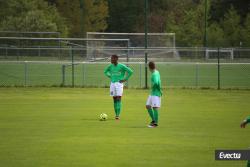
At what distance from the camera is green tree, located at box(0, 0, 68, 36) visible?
225 ft

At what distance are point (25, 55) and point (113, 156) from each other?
4846cm

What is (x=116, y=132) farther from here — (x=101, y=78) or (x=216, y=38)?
(x=216, y=38)

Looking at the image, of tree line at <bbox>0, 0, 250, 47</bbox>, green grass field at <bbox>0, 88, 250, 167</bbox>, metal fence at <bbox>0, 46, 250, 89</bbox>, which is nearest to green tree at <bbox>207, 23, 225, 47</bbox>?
tree line at <bbox>0, 0, 250, 47</bbox>

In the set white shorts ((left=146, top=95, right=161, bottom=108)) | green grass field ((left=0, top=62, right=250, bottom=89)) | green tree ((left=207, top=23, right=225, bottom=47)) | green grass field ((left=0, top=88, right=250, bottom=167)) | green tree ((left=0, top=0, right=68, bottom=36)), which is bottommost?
green grass field ((left=0, top=88, right=250, bottom=167))

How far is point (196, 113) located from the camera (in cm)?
2423

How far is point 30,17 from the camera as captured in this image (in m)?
68.9

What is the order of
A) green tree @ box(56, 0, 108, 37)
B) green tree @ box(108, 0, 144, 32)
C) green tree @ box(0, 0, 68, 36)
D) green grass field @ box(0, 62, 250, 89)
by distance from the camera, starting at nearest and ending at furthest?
green grass field @ box(0, 62, 250, 89)
green tree @ box(0, 0, 68, 36)
green tree @ box(56, 0, 108, 37)
green tree @ box(108, 0, 144, 32)

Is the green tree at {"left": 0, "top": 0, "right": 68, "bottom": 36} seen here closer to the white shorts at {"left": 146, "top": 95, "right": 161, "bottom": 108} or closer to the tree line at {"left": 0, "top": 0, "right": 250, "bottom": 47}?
the tree line at {"left": 0, "top": 0, "right": 250, "bottom": 47}

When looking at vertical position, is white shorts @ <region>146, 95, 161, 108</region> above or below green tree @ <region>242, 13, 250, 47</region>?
below

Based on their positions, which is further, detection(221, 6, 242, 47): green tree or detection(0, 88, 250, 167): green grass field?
detection(221, 6, 242, 47): green tree

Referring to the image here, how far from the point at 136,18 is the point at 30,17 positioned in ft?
67.8

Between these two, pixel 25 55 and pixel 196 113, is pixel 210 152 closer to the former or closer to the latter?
pixel 196 113

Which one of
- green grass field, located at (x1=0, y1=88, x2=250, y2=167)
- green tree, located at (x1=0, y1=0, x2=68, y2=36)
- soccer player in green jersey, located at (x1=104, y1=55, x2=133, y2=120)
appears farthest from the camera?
green tree, located at (x1=0, y1=0, x2=68, y2=36)

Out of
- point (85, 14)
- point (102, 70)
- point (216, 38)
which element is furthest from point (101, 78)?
point (85, 14)
